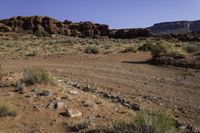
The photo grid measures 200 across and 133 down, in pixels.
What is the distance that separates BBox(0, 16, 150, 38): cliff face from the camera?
314ft

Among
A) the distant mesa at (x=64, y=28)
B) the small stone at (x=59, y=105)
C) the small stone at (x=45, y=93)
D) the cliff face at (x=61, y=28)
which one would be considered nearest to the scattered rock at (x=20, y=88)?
the small stone at (x=45, y=93)

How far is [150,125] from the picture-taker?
24.1 ft

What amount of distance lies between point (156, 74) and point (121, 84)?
3.15 m

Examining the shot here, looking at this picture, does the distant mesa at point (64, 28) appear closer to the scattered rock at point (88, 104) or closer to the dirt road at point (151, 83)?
the dirt road at point (151, 83)

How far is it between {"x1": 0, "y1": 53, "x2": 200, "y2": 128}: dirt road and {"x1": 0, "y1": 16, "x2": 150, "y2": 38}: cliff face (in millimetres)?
75386

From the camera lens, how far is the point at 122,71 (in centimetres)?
1777

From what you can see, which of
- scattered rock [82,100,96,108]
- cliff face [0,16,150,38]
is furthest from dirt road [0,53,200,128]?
cliff face [0,16,150,38]

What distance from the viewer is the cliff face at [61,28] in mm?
95750

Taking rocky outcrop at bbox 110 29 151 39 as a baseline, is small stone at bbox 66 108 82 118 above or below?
above

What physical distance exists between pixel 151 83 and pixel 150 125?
7281 mm

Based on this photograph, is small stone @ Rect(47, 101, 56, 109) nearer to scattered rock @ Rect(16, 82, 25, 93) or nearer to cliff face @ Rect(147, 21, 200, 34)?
scattered rock @ Rect(16, 82, 25, 93)

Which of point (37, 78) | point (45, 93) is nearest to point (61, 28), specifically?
point (37, 78)

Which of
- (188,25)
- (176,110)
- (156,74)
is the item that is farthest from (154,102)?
(188,25)

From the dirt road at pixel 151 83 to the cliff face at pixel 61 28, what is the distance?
75386 mm
